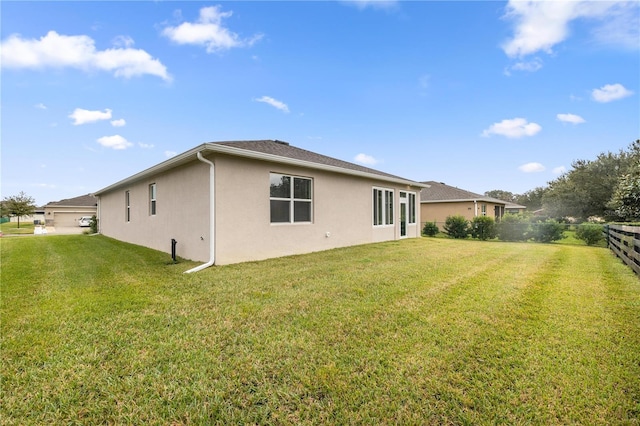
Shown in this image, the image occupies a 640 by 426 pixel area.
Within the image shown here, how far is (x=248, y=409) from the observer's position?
2.09 m

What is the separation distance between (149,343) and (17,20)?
10.9 metres

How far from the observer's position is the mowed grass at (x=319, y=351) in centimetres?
209

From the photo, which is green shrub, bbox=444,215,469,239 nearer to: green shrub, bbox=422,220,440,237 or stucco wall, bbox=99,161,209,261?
green shrub, bbox=422,220,440,237

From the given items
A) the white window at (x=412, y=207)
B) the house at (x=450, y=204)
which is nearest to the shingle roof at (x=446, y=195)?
the house at (x=450, y=204)

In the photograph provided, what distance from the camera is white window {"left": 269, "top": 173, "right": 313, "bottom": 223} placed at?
8.70 m

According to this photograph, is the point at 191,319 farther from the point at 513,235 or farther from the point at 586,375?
the point at 513,235

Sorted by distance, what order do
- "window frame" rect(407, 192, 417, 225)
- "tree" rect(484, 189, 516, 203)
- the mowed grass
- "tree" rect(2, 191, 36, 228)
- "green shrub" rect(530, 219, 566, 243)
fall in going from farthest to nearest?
"tree" rect(484, 189, 516, 203)
"tree" rect(2, 191, 36, 228)
"window frame" rect(407, 192, 417, 225)
"green shrub" rect(530, 219, 566, 243)
the mowed grass

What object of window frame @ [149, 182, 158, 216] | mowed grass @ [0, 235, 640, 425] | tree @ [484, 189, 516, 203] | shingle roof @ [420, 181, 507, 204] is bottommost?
mowed grass @ [0, 235, 640, 425]

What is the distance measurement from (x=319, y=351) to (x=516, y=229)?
17.1 m

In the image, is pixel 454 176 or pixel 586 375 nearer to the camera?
pixel 586 375

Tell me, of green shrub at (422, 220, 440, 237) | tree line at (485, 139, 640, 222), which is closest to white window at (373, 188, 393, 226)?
green shrub at (422, 220, 440, 237)

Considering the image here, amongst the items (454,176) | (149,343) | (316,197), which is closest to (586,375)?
(149,343)

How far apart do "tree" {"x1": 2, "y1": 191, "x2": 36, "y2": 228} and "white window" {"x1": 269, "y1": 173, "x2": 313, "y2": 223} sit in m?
38.6

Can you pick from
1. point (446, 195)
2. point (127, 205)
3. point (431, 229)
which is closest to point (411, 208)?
point (431, 229)
